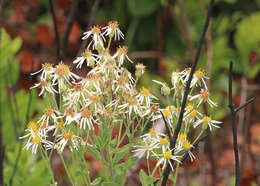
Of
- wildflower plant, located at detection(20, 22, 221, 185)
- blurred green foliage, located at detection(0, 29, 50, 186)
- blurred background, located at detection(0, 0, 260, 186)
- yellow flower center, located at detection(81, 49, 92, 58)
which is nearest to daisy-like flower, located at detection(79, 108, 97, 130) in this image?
wildflower plant, located at detection(20, 22, 221, 185)

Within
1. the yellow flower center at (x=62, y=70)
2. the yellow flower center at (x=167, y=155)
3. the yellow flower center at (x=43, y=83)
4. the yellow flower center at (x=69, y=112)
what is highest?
the yellow flower center at (x=62, y=70)

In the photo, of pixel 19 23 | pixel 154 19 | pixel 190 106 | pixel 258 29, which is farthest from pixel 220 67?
pixel 190 106

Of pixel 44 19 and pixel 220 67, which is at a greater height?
pixel 44 19

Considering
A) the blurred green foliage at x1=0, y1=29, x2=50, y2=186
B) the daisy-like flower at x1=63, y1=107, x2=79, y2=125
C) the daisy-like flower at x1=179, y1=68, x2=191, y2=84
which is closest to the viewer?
the daisy-like flower at x1=63, y1=107, x2=79, y2=125

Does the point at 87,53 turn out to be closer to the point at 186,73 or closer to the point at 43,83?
the point at 43,83

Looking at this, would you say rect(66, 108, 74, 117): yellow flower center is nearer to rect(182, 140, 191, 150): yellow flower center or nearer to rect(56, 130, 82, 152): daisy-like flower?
rect(56, 130, 82, 152): daisy-like flower

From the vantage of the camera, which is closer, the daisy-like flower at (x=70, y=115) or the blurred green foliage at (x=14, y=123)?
the daisy-like flower at (x=70, y=115)

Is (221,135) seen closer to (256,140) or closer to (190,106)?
(256,140)

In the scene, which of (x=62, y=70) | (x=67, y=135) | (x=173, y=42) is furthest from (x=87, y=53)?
(x=173, y=42)

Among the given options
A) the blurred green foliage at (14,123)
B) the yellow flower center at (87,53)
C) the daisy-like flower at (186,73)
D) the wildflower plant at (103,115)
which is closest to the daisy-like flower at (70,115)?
the wildflower plant at (103,115)

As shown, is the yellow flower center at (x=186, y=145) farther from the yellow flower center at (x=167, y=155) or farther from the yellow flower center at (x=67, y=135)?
the yellow flower center at (x=67, y=135)

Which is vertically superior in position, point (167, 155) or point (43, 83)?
point (43, 83)
